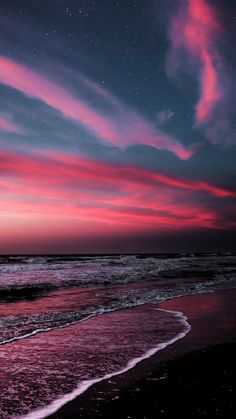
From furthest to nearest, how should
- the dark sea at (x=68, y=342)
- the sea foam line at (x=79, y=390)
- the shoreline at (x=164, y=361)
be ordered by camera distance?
the dark sea at (x=68, y=342)
the shoreline at (x=164, y=361)
the sea foam line at (x=79, y=390)

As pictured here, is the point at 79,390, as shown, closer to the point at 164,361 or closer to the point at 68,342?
the point at 164,361

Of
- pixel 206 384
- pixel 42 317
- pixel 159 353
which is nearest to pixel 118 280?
pixel 42 317

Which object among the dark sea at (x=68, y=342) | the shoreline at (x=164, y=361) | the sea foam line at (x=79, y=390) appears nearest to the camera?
the sea foam line at (x=79, y=390)

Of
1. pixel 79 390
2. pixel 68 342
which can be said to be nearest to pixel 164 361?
pixel 79 390

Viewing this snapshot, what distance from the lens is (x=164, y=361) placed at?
20.2ft

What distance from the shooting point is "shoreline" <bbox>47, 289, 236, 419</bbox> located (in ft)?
14.1

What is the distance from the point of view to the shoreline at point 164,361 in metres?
4.30

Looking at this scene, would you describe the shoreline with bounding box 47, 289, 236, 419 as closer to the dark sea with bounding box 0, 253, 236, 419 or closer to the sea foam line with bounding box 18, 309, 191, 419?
the sea foam line with bounding box 18, 309, 191, 419

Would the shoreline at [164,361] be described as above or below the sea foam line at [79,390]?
above

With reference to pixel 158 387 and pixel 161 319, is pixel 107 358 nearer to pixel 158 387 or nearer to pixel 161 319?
pixel 158 387

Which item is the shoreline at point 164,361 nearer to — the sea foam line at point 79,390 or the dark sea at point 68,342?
the sea foam line at point 79,390

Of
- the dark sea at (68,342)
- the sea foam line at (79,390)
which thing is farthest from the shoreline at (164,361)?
the dark sea at (68,342)

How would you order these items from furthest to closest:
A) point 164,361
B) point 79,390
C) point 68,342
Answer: point 68,342, point 164,361, point 79,390

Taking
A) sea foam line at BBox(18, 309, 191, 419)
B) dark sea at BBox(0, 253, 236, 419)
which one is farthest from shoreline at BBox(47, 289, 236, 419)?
dark sea at BBox(0, 253, 236, 419)
